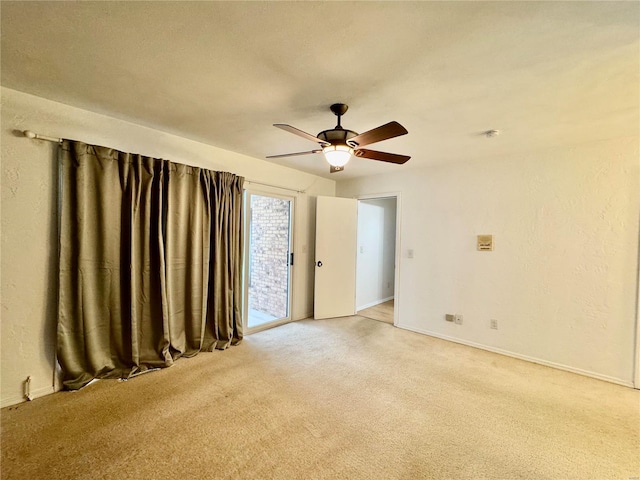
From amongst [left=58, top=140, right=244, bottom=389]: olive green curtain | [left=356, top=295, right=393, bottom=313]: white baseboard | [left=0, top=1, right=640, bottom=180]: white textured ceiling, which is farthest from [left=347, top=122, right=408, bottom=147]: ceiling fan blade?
[left=356, top=295, right=393, bottom=313]: white baseboard

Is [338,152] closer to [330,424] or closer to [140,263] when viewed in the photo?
[330,424]

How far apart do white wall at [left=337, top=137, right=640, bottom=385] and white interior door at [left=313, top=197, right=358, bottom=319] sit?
0.95 metres

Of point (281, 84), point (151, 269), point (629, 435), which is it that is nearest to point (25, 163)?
point (151, 269)

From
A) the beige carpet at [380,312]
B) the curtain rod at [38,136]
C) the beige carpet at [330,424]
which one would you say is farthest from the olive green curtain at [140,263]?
the beige carpet at [380,312]

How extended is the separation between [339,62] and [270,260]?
3.37 m

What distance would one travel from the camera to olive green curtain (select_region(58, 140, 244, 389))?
218cm

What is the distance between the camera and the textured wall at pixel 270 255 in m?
4.23

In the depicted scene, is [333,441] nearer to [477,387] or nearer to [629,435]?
[477,387]

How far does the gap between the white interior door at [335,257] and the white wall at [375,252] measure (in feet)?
1.33

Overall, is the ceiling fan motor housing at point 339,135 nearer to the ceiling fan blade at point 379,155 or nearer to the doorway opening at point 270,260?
the ceiling fan blade at point 379,155

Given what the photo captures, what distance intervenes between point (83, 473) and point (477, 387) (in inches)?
116

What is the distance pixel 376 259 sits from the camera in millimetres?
5469

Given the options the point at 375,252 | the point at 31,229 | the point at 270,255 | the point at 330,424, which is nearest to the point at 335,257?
the point at 270,255

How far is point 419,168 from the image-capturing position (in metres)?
3.83
